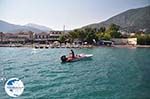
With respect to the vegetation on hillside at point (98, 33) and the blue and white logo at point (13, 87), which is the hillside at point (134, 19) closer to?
the vegetation on hillside at point (98, 33)

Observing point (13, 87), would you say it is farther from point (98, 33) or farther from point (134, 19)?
point (98, 33)

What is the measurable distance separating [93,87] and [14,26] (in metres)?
0.90

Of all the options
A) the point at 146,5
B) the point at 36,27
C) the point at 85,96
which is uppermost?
the point at 146,5

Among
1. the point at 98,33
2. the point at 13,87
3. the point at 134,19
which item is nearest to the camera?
the point at 13,87

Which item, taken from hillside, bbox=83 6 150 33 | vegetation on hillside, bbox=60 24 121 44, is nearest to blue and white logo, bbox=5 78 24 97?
vegetation on hillside, bbox=60 24 121 44

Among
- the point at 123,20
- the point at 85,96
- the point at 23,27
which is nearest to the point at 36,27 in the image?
the point at 23,27

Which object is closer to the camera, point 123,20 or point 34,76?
point 123,20

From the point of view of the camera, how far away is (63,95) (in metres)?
2.24

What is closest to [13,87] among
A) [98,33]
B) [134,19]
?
[134,19]

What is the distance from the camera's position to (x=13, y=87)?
1.69 m

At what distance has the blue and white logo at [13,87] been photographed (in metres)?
1.69

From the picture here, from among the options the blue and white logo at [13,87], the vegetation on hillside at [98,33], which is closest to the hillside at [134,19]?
the vegetation on hillside at [98,33]

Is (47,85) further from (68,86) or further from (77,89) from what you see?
(77,89)

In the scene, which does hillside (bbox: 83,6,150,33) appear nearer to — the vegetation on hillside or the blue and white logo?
the vegetation on hillside
